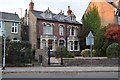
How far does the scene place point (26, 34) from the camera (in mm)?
58438

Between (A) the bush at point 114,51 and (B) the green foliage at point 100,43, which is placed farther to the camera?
(B) the green foliage at point 100,43

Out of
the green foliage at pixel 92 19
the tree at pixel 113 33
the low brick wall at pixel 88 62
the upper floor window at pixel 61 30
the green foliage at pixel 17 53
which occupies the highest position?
the green foliage at pixel 92 19

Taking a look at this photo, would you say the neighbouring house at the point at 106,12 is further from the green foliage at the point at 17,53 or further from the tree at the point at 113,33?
the green foliage at the point at 17,53

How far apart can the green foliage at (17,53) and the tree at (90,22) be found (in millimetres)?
26288

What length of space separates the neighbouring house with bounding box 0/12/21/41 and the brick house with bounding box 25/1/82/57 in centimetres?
243

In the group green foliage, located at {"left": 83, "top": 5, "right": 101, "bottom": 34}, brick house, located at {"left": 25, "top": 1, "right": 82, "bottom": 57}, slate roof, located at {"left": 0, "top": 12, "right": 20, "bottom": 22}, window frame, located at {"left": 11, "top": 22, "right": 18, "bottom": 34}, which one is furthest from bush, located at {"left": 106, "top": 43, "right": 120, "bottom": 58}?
slate roof, located at {"left": 0, "top": 12, "right": 20, "bottom": 22}

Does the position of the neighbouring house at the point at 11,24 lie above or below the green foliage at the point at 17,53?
above

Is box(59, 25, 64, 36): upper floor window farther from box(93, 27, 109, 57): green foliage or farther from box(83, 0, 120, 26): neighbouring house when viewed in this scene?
box(93, 27, 109, 57): green foliage

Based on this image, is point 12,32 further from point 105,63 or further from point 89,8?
point 105,63

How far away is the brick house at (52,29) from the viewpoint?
55716mm

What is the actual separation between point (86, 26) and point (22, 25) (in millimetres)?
12051

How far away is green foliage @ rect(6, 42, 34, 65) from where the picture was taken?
33.3m

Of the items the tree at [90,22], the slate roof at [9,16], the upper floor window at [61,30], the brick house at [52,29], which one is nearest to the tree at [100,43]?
the brick house at [52,29]

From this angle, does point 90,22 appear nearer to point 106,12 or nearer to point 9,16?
point 106,12
